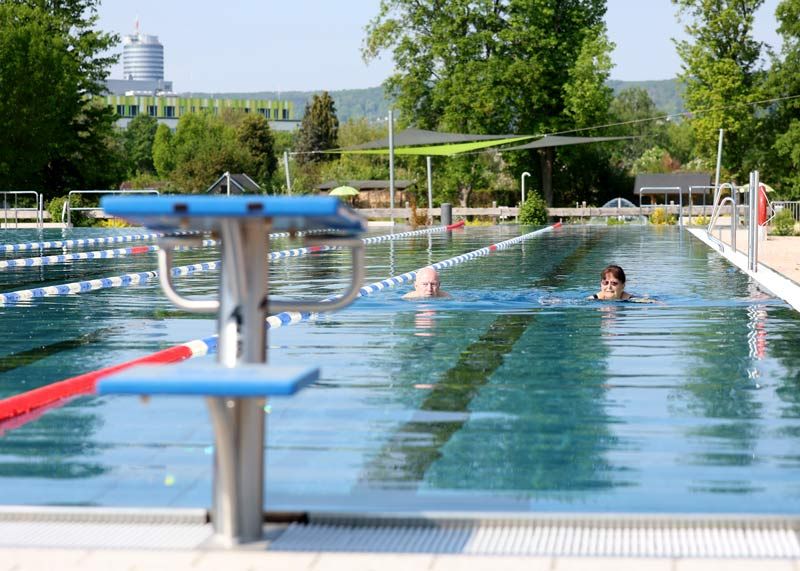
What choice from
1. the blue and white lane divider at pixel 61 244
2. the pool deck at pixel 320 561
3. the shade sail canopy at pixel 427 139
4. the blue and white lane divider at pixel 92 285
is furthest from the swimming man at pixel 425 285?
the shade sail canopy at pixel 427 139

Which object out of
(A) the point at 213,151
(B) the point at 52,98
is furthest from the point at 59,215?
(A) the point at 213,151

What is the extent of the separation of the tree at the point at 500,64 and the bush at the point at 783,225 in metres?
25.0

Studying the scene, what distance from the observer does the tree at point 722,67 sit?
56844 millimetres

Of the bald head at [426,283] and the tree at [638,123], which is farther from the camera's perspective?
the tree at [638,123]

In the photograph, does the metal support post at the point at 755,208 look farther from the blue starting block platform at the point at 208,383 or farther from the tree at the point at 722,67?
the tree at the point at 722,67

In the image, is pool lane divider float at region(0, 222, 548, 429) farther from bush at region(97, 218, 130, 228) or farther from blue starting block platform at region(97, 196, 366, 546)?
bush at region(97, 218, 130, 228)

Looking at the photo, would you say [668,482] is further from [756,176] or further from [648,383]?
[756,176]

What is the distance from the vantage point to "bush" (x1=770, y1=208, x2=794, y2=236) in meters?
30.4

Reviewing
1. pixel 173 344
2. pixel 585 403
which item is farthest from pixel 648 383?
pixel 173 344

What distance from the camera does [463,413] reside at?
5.94 m

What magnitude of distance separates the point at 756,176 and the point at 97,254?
10.4 meters

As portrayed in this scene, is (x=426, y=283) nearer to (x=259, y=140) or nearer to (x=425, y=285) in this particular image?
(x=425, y=285)

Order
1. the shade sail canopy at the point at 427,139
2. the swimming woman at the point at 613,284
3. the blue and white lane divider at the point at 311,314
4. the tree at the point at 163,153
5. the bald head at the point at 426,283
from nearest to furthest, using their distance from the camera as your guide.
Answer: the blue and white lane divider at the point at 311,314 → the swimming woman at the point at 613,284 → the bald head at the point at 426,283 → the shade sail canopy at the point at 427,139 → the tree at the point at 163,153

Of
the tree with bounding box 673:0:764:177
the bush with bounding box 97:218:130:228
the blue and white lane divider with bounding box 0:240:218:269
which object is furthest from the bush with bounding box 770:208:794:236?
the tree with bounding box 673:0:764:177
